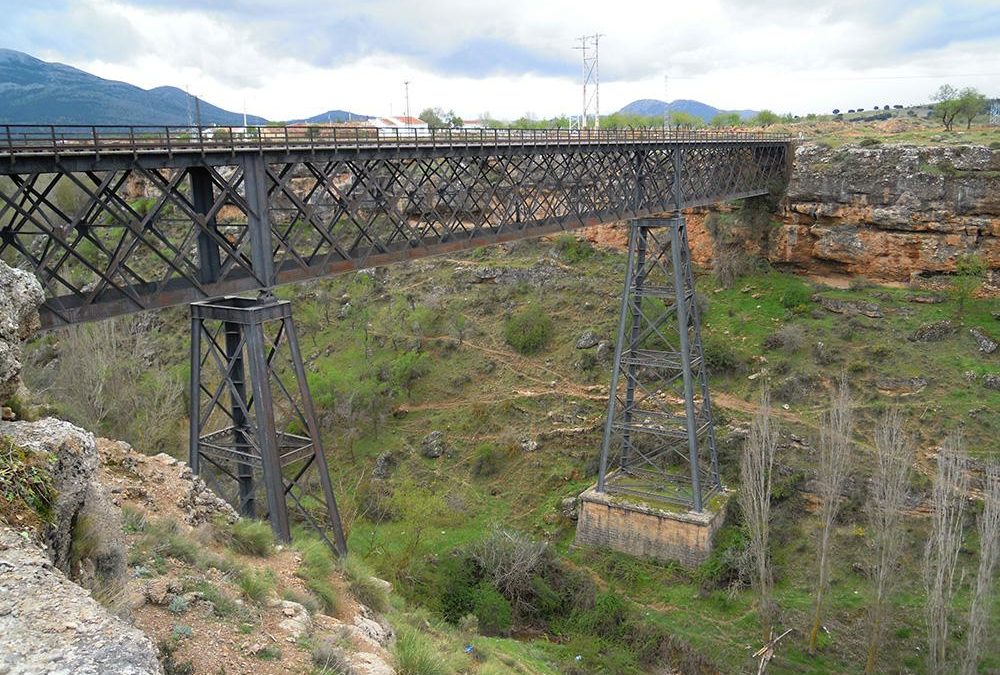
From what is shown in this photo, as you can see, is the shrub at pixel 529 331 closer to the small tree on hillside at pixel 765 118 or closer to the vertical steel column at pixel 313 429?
the vertical steel column at pixel 313 429

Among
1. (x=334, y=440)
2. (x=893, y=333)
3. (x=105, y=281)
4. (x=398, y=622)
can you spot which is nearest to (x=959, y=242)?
(x=893, y=333)

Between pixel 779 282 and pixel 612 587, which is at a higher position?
pixel 779 282

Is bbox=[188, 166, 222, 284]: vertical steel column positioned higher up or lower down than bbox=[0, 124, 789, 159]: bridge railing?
lower down

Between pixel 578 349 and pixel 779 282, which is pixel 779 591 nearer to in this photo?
pixel 578 349

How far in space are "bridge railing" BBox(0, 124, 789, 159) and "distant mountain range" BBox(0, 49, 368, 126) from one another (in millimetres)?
36973

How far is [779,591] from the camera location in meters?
19.5

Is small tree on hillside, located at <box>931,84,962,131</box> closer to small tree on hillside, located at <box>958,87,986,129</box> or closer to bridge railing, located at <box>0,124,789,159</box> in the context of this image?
small tree on hillside, located at <box>958,87,986,129</box>

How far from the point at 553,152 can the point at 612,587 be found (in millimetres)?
11824

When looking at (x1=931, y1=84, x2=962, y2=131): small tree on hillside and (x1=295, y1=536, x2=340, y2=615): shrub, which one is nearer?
(x1=295, y1=536, x2=340, y2=615): shrub

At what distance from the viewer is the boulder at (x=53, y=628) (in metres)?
3.81

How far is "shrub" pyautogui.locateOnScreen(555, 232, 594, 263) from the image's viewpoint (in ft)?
127

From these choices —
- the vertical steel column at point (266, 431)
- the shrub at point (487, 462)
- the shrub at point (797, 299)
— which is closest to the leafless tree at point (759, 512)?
the shrub at point (487, 462)

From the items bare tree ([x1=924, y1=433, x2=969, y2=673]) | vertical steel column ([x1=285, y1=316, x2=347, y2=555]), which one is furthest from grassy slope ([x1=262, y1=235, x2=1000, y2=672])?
vertical steel column ([x1=285, y1=316, x2=347, y2=555])

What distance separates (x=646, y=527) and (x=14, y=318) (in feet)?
58.1
